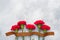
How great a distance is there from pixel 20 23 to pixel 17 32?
103mm

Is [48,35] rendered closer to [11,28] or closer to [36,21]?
[36,21]

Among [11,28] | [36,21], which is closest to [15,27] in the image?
[11,28]

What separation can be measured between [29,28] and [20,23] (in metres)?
0.11

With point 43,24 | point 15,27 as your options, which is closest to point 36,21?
point 43,24

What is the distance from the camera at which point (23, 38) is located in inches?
97.1

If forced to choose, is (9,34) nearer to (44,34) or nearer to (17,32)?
(17,32)

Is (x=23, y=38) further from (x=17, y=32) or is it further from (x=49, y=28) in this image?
(x=49, y=28)

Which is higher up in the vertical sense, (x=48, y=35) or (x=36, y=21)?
(x=36, y=21)

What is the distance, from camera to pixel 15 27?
2.46 meters

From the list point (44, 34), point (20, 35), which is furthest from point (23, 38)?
point (44, 34)

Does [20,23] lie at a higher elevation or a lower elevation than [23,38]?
higher

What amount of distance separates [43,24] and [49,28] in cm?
9

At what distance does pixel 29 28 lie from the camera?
2457mm

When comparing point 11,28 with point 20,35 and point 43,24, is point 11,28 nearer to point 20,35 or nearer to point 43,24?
point 20,35
